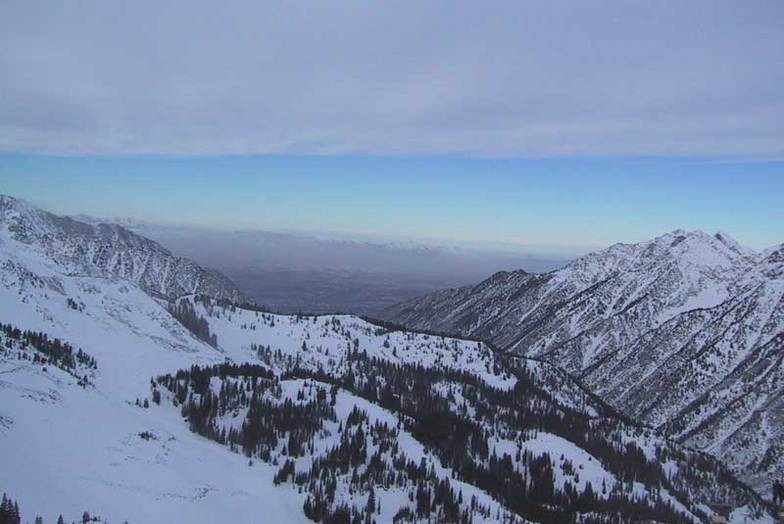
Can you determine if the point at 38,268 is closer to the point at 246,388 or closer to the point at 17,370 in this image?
the point at 246,388

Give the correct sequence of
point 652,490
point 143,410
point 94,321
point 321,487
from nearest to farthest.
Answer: point 321,487 → point 143,410 → point 94,321 → point 652,490

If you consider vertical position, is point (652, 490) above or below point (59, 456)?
below

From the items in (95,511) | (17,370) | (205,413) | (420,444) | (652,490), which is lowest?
(652,490)

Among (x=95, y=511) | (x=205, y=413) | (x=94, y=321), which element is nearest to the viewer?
(x=95, y=511)

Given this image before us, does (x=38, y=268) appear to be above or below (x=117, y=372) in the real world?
above

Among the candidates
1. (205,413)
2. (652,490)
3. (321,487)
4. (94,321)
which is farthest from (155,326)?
(652,490)

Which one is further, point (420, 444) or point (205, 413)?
point (420, 444)

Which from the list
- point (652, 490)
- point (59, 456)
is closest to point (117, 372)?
point (59, 456)

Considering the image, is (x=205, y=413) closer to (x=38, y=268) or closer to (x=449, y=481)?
(x=449, y=481)

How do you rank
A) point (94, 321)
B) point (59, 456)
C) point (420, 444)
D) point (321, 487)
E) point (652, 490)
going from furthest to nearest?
point (652, 490)
point (94, 321)
point (420, 444)
point (321, 487)
point (59, 456)
